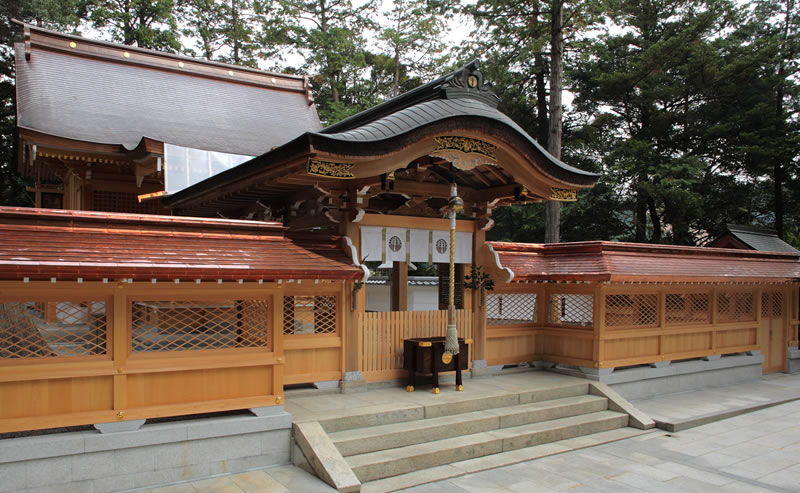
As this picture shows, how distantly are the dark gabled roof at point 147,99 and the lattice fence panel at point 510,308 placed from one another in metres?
7.85

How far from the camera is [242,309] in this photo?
6320 mm

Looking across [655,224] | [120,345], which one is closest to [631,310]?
[120,345]

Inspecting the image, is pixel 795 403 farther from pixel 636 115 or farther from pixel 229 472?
pixel 636 115

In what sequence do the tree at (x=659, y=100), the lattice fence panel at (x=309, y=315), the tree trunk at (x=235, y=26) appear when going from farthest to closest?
the tree trunk at (x=235, y=26)
the tree at (x=659, y=100)
the lattice fence panel at (x=309, y=315)

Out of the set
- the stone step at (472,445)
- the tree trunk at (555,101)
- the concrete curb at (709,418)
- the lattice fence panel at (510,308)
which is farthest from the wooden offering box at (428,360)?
the tree trunk at (555,101)

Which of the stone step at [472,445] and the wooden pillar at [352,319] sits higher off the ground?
the wooden pillar at [352,319]

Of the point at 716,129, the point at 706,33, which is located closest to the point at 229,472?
the point at 716,129

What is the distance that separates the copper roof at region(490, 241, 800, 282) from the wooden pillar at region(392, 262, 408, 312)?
184 cm

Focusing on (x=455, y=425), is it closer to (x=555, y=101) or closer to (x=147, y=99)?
(x=555, y=101)

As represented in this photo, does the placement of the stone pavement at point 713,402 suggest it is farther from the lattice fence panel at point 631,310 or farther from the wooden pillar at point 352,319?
the wooden pillar at point 352,319

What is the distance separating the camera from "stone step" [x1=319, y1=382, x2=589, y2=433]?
21.7 ft

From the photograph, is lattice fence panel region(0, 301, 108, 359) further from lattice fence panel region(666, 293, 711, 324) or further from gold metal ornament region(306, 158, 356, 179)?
lattice fence panel region(666, 293, 711, 324)

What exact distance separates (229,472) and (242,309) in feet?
5.66

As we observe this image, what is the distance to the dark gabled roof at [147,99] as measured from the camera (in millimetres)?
13078
